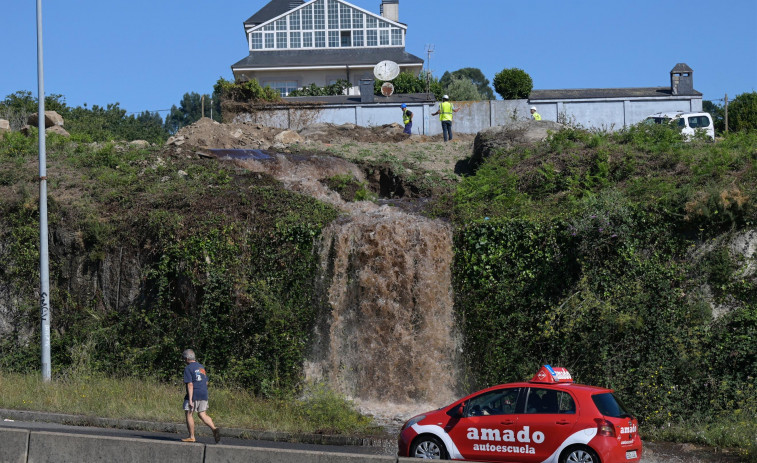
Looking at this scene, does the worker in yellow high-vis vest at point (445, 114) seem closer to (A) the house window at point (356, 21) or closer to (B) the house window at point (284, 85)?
(B) the house window at point (284, 85)

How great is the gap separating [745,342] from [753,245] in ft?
7.41

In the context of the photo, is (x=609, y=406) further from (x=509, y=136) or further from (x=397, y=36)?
(x=397, y=36)

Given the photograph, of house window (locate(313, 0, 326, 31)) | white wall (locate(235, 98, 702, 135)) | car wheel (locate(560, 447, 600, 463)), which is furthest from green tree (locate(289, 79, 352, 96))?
car wheel (locate(560, 447, 600, 463))

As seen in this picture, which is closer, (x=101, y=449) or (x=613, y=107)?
(x=101, y=449)

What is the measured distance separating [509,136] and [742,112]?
67.4 ft

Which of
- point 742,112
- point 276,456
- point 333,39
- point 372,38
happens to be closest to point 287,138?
point 276,456

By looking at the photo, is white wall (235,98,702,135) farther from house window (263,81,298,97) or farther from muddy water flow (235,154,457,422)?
house window (263,81,298,97)

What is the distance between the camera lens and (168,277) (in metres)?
21.0

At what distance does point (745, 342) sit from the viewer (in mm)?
17141

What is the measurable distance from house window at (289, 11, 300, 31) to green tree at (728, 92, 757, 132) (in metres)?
31.9

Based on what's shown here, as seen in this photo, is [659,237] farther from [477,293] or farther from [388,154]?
[388,154]

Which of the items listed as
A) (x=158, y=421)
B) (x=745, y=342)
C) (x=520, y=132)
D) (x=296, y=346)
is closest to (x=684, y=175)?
(x=745, y=342)

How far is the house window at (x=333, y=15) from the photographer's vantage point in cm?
6278

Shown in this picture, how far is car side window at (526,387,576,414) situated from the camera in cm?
1202
